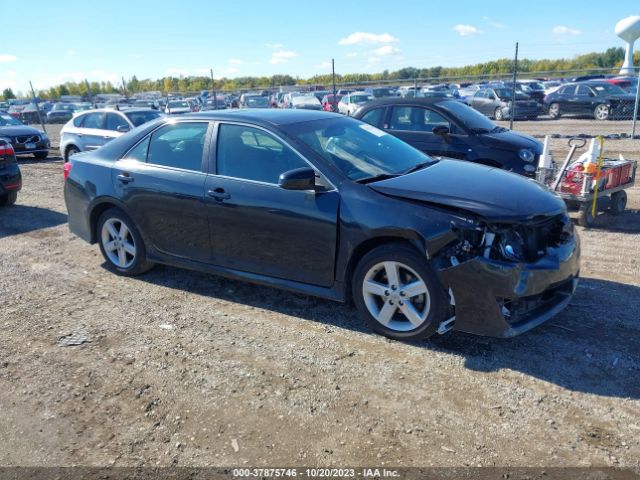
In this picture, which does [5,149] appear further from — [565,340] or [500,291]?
[565,340]

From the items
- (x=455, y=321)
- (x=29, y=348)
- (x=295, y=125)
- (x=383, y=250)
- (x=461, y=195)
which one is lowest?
(x=29, y=348)

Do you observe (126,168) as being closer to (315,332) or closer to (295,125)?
(295,125)

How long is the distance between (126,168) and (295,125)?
184 cm

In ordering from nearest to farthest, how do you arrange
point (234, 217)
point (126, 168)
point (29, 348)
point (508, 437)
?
point (508, 437)
point (29, 348)
point (234, 217)
point (126, 168)

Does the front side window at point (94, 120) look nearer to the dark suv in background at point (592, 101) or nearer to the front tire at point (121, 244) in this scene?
the front tire at point (121, 244)

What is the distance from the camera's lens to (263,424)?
10.5 feet

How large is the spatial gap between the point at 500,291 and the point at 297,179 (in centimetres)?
164

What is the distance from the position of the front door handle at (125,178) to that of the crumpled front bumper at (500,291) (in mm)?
3228

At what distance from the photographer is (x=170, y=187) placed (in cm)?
502

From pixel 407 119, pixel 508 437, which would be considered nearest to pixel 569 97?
pixel 407 119

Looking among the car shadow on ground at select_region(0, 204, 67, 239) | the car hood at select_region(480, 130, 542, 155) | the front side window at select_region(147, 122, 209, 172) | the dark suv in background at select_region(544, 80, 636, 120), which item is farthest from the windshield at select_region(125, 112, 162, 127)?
the dark suv in background at select_region(544, 80, 636, 120)

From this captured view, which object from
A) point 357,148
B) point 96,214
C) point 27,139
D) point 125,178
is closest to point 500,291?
point 357,148

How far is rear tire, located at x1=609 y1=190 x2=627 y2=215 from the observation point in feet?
24.7

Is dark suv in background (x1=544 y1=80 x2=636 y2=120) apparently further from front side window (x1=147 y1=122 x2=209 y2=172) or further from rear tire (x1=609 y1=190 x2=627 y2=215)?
front side window (x1=147 y1=122 x2=209 y2=172)
